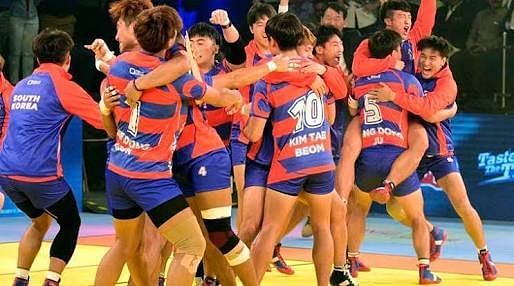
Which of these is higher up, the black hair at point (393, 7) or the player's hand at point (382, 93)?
the black hair at point (393, 7)

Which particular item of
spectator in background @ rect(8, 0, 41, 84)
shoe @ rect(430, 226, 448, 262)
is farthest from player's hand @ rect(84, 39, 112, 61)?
spectator in background @ rect(8, 0, 41, 84)

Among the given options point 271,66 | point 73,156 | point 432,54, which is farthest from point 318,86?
point 73,156

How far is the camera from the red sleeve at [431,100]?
883 centimetres

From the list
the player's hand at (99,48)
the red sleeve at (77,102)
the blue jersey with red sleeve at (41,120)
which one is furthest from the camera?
the blue jersey with red sleeve at (41,120)

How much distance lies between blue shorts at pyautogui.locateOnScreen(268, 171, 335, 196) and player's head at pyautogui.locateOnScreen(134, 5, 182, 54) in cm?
149

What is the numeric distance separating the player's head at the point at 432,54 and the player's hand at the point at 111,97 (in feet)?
11.2

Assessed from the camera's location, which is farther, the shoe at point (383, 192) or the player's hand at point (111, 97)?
the shoe at point (383, 192)

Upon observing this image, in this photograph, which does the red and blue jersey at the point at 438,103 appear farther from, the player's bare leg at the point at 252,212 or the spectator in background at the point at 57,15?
the spectator in background at the point at 57,15

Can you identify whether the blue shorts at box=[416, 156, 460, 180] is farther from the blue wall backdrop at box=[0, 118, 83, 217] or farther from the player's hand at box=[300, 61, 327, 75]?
the blue wall backdrop at box=[0, 118, 83, 217]

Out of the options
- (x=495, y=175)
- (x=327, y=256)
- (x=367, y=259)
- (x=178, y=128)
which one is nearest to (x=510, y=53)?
(x=495, y=175)

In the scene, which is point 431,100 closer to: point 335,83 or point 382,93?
point 382,93

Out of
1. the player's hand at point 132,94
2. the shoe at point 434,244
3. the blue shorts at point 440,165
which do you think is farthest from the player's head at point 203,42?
the shoe at point 434,244

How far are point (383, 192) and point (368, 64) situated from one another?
1.04 m

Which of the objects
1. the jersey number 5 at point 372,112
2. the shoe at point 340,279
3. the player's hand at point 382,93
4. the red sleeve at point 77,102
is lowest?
the shoe at point 340,279
